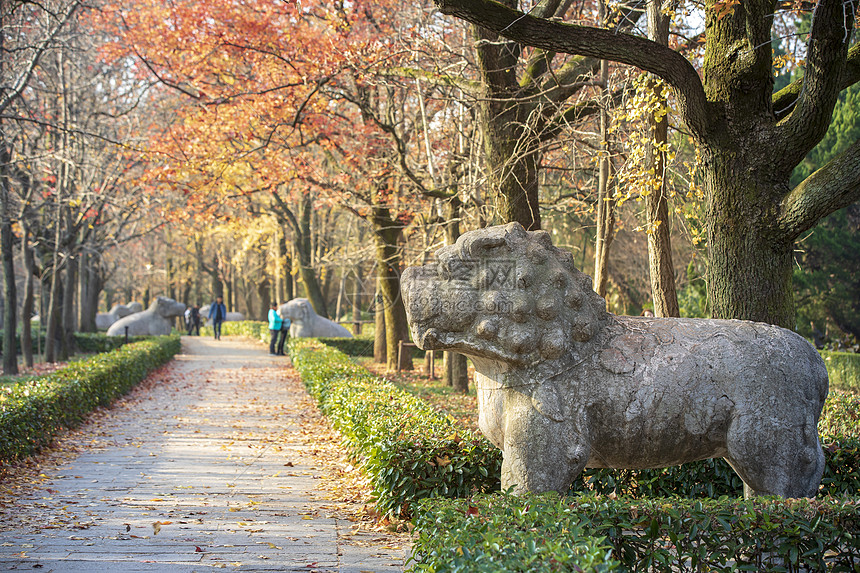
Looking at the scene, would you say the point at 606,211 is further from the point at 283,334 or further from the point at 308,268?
the point at 308,268

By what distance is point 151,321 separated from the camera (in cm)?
2531

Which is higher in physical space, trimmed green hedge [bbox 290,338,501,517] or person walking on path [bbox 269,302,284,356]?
person walking on path [bbox 269,302,284,356]

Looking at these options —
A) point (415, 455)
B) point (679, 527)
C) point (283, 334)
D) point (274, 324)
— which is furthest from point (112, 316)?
point (679, 527)

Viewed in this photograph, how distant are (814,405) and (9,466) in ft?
26.7

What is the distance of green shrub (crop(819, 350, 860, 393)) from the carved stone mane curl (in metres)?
15.7

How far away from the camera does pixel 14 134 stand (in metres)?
14.7

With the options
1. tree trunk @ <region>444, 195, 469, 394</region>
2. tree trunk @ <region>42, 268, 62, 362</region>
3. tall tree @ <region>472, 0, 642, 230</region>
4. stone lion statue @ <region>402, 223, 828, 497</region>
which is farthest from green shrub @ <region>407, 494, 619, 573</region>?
tree trunk @ <region>42, 268, 62, 362</region>

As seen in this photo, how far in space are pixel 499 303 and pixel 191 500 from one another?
4494 mm

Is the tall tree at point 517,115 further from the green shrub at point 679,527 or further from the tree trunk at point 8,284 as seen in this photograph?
the tree trunk at point 8,284

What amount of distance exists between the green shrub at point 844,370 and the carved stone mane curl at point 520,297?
1573 centimetres

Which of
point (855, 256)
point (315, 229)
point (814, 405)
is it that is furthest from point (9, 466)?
point (315, 229)

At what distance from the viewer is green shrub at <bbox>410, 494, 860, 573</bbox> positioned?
3.33 meters

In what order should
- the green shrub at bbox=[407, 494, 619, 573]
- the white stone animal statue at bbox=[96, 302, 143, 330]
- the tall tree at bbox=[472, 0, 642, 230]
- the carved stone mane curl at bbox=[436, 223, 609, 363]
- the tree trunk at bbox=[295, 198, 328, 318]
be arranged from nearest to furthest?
1. the green shrub at bbox=[407, 494, 619, 573]
2. the carved stone mane curl at bbox=[436, 223, 609, 363]
3. the tall tree at bbox=[472, 0, 642, 230]
4. the tree trunk at bbox=[295, 198, 328, 318]
5. the white stone animal statue at bbox=[96, 302, 143, 330]

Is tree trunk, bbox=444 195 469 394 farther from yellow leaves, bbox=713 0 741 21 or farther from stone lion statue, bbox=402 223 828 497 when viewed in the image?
stone lion statue, bbox=402 223 828 497
